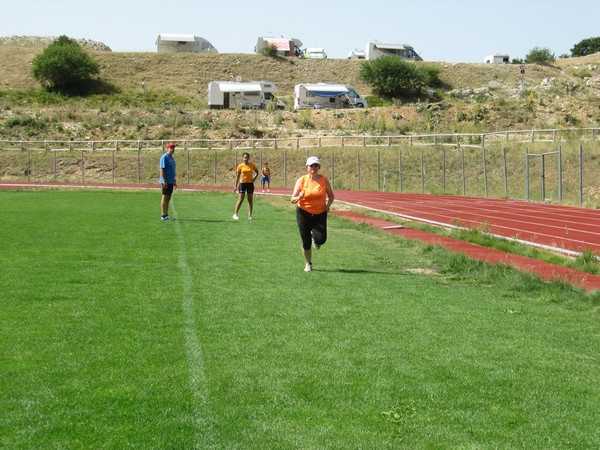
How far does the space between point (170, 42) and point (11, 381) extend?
4411 inches

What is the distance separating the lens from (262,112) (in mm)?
75500

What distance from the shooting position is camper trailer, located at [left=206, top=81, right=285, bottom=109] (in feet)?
269

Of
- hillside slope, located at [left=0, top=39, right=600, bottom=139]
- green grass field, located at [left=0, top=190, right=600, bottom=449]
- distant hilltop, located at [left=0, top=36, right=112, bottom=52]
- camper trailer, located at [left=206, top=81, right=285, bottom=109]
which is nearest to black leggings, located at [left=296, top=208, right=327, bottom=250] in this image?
green grass field, located at [left=0, top=190, right=600, bottom=449]

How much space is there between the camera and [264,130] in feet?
226

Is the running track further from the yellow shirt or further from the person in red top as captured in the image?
the yellow shirt

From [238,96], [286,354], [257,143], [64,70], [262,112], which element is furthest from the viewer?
[64,70]

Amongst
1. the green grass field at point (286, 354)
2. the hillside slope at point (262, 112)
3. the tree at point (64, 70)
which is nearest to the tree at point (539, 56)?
the hillside slope at point (262, 112)

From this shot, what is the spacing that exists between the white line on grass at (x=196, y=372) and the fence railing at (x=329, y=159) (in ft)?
109

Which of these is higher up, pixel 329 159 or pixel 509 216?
pixel 329 159

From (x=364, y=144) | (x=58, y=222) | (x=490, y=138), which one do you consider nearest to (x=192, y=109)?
(x=364, y=144)

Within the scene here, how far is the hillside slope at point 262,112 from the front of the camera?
67.6 meters

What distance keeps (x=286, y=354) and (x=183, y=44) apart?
111 meters

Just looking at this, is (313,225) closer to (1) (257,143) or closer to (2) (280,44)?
(1) (257,143)

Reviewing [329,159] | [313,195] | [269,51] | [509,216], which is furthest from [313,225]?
[269,51]
